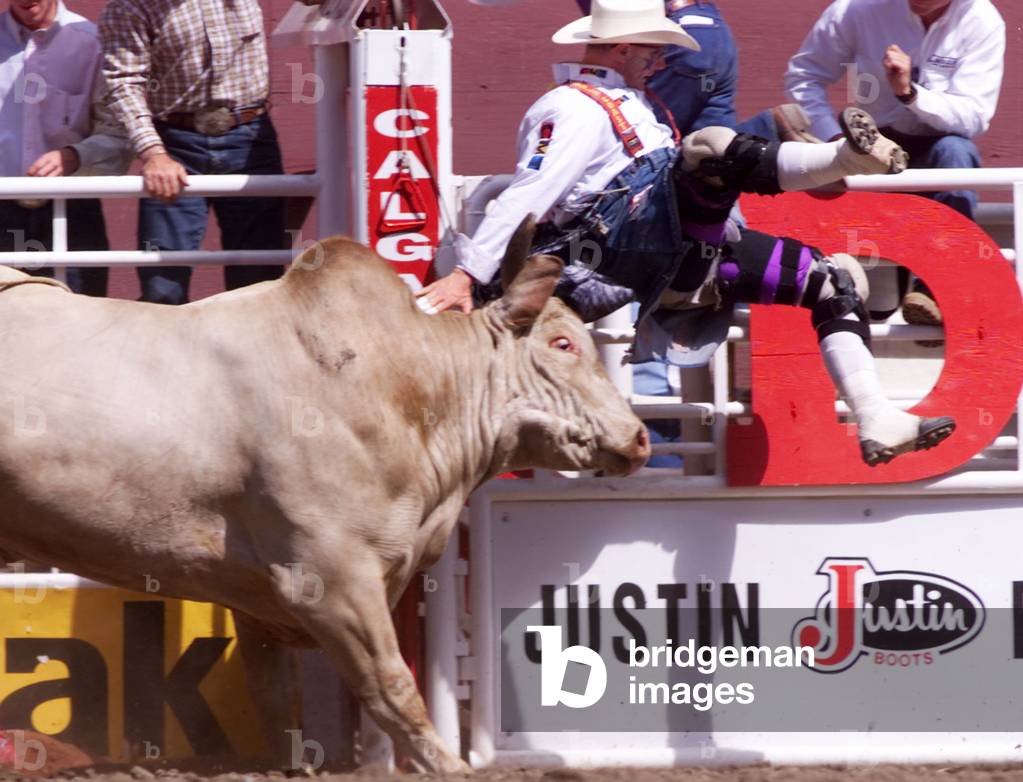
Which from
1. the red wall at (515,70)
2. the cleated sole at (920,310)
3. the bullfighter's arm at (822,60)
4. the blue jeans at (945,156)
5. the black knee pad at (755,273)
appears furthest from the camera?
the red wall at (515,70)

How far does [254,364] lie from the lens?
4062mm

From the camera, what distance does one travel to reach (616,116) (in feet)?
14.8

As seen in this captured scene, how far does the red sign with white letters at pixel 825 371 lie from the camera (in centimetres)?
480

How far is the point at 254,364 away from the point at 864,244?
74.9 inches

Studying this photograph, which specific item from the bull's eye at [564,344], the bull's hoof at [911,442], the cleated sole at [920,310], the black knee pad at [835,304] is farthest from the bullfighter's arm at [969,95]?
the bull's eye at [564,344]

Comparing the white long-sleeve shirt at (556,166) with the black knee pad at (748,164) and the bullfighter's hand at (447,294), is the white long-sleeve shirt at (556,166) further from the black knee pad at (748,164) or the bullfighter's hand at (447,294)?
the black knee pad at (748,164)

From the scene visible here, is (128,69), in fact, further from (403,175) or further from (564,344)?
(564,344)

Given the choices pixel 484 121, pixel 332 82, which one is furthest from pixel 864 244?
pixel 484 121

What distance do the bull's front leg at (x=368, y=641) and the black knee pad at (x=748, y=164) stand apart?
137 centimetres

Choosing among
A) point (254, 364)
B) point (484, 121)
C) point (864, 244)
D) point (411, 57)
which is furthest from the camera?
point (484, 121)

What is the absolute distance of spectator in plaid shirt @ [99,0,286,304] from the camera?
16.8 feet

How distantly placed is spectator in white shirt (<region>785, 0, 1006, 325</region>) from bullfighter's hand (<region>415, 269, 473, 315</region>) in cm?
155

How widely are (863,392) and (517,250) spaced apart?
108 cm

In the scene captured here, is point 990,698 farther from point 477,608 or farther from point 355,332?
point 355,332
